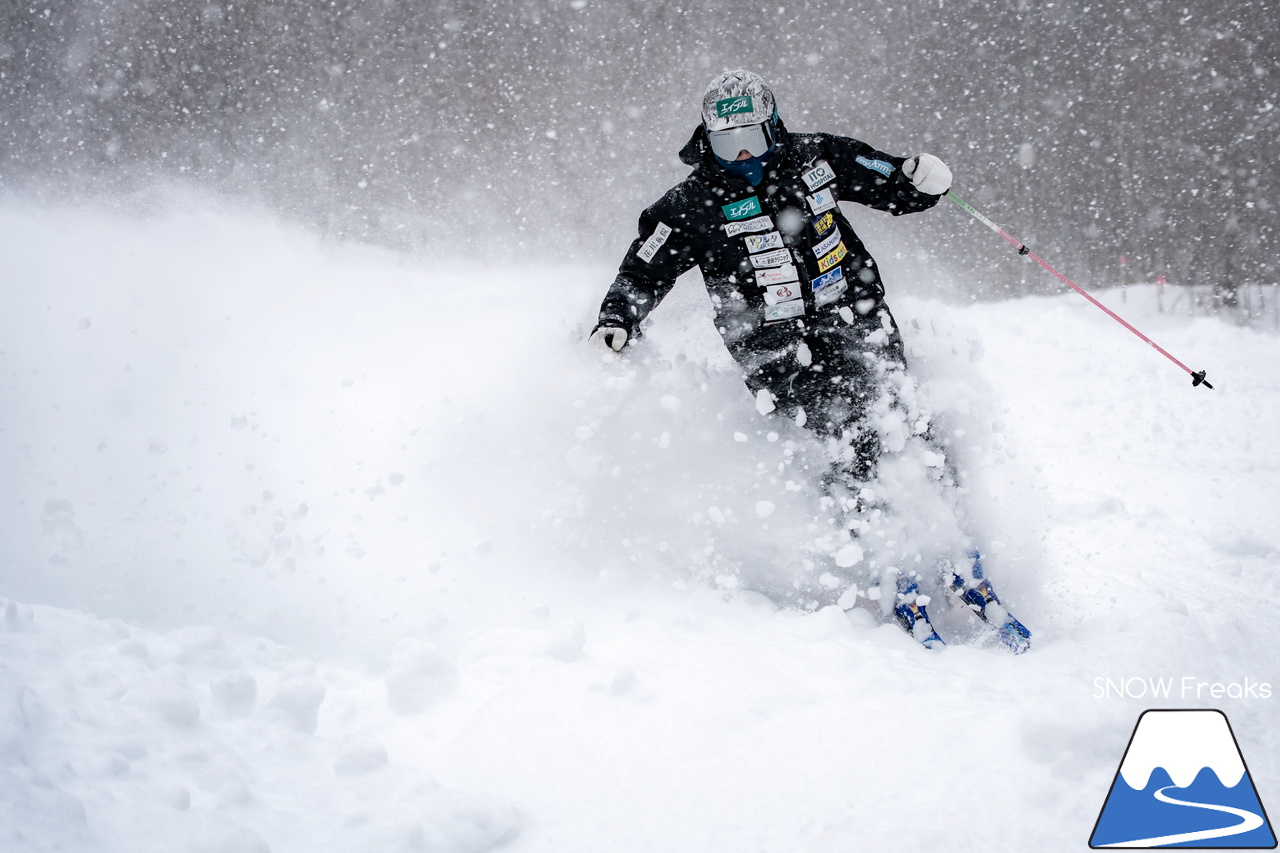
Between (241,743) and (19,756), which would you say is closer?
(19,756)

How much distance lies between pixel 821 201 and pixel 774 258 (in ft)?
0.86

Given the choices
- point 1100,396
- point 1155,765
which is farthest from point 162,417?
point 1100,396

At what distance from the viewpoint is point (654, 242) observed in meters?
2.50

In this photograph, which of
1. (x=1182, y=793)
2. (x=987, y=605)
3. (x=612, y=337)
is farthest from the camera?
(x=612, y=337)

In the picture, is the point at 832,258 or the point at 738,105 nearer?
the point at 738,105

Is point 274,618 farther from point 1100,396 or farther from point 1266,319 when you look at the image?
point 1266,319

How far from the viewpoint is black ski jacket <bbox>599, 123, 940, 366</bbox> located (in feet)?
7.89

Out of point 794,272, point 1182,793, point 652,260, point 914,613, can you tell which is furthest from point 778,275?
point 1182,793

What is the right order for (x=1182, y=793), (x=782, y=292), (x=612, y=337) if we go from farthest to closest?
(x=782, y=292) → (x=612, y=337) → (x=1182, y=793)

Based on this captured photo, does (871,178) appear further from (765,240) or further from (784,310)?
(784,310)

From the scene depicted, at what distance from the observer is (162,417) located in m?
3.21

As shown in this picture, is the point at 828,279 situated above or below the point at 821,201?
Result: below

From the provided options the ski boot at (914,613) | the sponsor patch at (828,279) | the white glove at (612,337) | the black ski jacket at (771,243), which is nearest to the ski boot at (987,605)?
the ski boot at (914,613)

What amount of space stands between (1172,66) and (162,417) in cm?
1077
